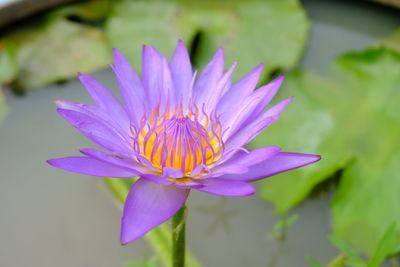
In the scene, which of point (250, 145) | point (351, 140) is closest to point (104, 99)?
point (250, 145)

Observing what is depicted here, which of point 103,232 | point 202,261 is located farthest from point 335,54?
point 103,232

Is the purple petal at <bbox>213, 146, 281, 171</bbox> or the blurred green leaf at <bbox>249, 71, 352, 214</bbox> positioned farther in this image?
the blurred green leaf at <bbox>249, 71, 352, 214</bbox>

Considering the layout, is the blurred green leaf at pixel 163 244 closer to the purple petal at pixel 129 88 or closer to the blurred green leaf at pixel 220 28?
the purple petal at pixel 129 88

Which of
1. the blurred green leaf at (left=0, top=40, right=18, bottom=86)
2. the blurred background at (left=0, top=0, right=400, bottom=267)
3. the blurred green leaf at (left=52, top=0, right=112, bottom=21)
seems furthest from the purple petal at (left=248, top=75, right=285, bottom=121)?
the blurred green leaf at (left=52, top=0, right=112, bottom=21)

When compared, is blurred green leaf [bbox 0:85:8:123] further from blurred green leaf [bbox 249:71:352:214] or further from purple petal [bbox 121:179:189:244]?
purple petal [bbox 121:179:189:244]

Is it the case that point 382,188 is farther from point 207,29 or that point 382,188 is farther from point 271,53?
point 207,29

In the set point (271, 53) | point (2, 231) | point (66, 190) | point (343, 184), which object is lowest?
point (2, 231)

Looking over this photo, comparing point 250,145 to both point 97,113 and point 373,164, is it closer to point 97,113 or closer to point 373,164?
point 373,164
